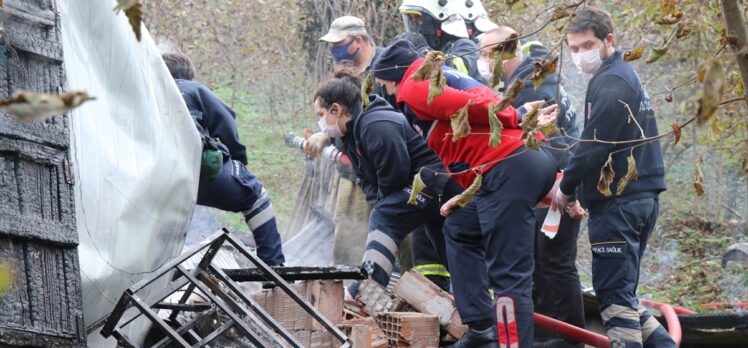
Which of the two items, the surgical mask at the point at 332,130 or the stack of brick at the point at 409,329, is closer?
the stack of brick at the point at 409,329

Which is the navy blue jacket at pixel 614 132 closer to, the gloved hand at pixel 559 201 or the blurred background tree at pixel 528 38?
the gloved hand at pixel 559 201

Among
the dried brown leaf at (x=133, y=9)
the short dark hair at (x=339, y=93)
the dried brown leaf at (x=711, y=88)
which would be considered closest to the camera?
the dried brown leaf at (x=133, y=9)

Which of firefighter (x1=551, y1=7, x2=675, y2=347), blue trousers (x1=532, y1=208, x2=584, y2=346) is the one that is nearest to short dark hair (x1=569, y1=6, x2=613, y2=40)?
firefighter (x1=551, y1=7, x2=675, y2=347)

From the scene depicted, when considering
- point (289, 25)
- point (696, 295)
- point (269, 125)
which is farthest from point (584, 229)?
point (269, 125)

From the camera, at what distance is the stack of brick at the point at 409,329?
5.88 meters

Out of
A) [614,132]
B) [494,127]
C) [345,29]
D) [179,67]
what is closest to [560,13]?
[494,127]

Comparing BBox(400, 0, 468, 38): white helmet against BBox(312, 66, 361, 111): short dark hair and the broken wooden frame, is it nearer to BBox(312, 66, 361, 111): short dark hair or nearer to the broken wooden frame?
BBox(312, 66, 361, 111): short dark hair

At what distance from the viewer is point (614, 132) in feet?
18.9

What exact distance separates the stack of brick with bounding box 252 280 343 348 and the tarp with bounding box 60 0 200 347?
0.64m

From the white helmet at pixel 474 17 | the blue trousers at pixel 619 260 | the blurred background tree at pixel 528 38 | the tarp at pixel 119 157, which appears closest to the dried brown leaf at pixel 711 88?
the tarp at pixel 119 157

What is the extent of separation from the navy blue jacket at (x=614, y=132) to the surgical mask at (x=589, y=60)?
0.08m

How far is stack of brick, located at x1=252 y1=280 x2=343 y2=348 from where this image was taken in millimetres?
5500

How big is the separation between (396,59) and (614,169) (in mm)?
1341

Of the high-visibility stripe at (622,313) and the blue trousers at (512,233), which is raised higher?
the blue trousers at (512,233)
